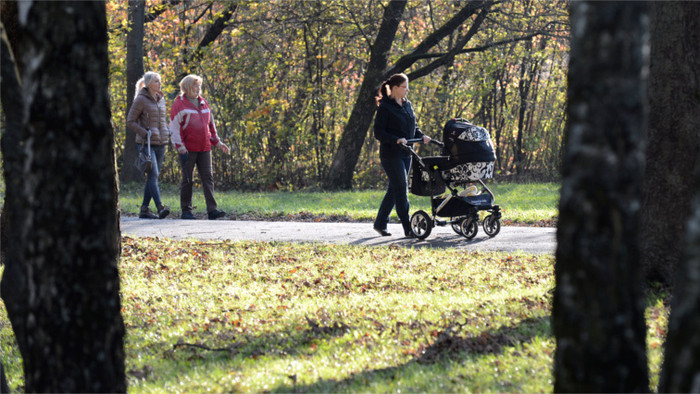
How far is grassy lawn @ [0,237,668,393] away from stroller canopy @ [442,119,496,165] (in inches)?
61.0

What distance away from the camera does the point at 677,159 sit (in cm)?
591

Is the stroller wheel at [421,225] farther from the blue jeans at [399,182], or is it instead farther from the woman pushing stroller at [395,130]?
the woman pushing stroller at [395,130]

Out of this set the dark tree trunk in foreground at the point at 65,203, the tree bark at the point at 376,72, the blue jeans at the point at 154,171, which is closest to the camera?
the dark tree trunk in foreground at the point at 65,203

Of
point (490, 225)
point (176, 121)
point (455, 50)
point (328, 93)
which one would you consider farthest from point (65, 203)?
point (328, 93)

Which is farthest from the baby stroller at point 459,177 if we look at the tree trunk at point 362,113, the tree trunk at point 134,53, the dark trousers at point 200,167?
the tree trunk at point 134,53

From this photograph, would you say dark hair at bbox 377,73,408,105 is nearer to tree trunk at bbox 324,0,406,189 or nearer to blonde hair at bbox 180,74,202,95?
blonde hair at bbox 180,74,202,95

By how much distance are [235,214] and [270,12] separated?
8.72m

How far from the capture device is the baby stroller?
1041 cm

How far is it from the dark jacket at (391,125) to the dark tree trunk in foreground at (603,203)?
7.99m

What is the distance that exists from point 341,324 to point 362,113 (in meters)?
15.0

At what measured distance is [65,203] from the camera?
122 inches

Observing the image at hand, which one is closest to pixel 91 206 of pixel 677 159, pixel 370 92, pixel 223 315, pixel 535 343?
pixel 535 343

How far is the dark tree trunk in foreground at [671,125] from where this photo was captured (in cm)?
586

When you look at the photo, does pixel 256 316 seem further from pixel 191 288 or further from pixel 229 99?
pixel 229 99
